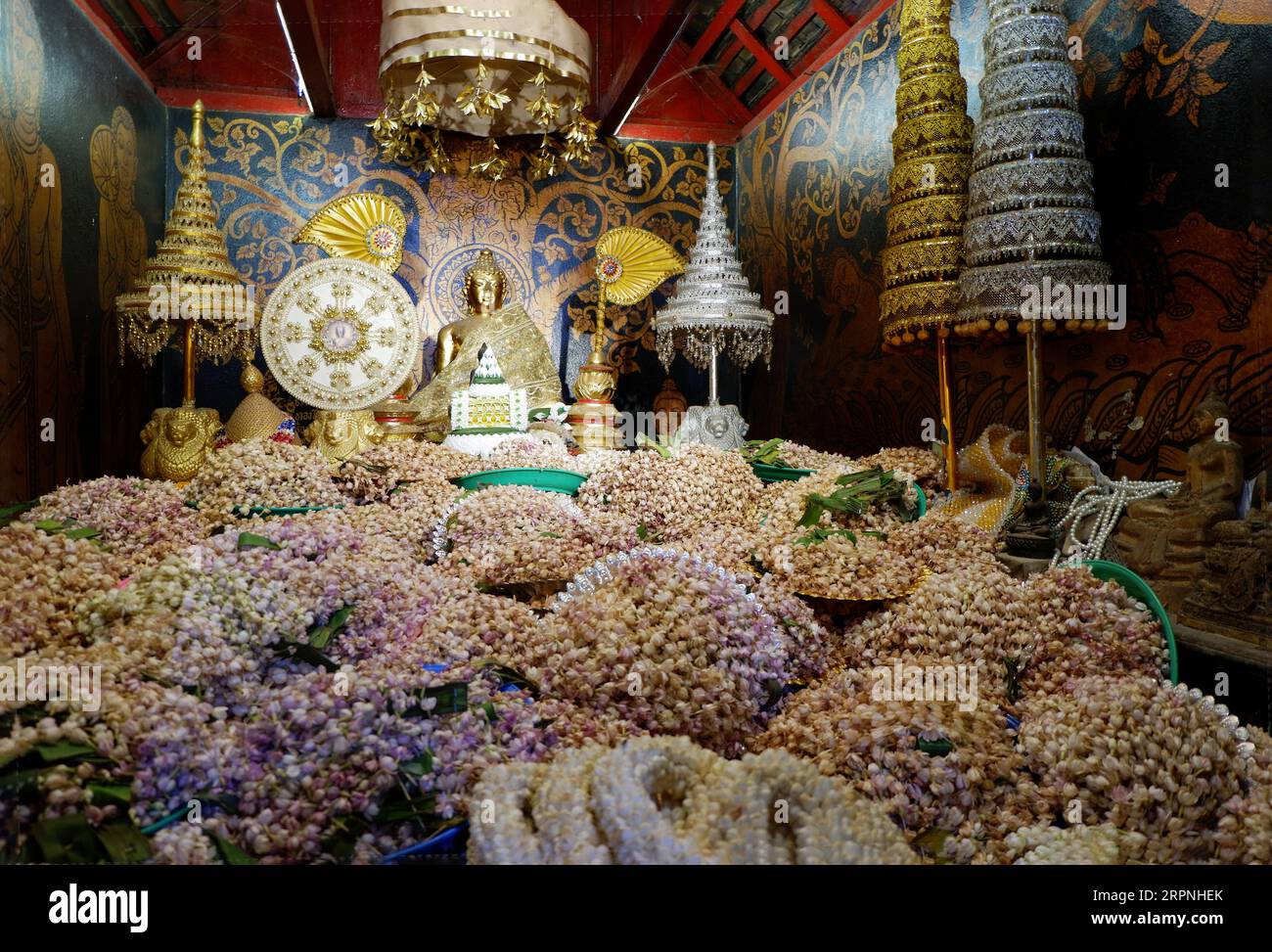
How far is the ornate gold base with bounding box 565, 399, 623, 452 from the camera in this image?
2.67 meters

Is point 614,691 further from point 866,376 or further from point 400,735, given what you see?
point 866,376

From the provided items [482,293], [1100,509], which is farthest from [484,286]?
[1100,509]

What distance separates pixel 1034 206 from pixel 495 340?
2292 mm

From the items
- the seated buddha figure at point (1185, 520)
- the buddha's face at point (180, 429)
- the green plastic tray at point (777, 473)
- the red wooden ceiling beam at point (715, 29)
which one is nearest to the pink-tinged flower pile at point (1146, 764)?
the seated buddha figure at point (1185, 520)

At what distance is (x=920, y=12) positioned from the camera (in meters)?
2.04

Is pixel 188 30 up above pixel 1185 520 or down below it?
above

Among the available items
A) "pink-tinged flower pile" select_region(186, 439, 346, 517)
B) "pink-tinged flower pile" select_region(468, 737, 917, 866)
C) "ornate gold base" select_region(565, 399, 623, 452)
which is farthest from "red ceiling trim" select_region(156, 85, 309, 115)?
"pink-tinged flower pile" select_region(468, 737, 917, 866)

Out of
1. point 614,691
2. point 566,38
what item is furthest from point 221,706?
point 566,38

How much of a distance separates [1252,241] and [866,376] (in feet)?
4.23

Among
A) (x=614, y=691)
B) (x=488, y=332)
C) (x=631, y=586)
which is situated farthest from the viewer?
(x=488, y=332)

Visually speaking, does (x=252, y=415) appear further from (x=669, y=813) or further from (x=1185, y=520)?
(x=1185, y=520)

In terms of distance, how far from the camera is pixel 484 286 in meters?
3.65

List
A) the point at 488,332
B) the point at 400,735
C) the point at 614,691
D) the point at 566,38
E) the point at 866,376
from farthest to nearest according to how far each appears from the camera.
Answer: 1. the point at 488,332
2. the point at 866,376
3. the point at 566,38
4. the point at 614,691
5. the point at 400,735

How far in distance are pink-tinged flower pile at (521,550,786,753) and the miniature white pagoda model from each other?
41.7 inches
